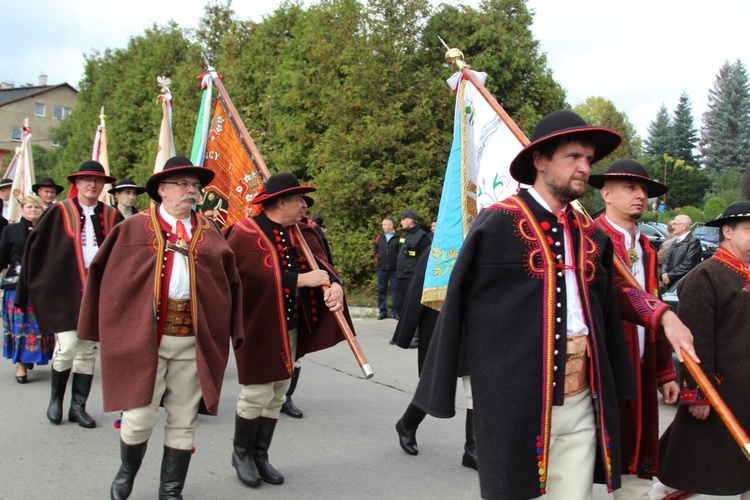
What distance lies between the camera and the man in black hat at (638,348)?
3916 mm

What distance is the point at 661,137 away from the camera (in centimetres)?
7119

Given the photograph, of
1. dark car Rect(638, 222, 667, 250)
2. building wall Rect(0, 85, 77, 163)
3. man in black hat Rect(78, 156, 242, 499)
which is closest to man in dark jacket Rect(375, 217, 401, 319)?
man in black hat Rect(78, 156, 242, 499)

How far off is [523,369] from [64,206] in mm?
5066

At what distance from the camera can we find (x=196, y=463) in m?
5.38

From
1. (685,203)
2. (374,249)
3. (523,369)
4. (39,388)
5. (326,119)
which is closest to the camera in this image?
(523,369)

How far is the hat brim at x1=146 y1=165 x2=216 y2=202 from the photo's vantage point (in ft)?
14.0

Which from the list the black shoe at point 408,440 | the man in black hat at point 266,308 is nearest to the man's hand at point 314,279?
the man in black hat at point 266,308

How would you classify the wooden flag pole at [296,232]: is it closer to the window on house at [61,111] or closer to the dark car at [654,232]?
the dark car at [654,232]

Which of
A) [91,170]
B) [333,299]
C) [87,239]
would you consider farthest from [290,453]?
[91,170]

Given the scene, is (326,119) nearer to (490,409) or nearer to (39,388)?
(39,388)

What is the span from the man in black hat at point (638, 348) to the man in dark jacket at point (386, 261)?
9.31 m

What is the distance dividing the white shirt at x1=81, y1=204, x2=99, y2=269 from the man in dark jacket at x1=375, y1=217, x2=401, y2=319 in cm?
741

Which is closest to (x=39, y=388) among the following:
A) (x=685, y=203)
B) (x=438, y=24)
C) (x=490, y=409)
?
(x=490, y=409)

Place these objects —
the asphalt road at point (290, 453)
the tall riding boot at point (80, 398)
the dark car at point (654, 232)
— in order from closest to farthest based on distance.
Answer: the asphalt road at point (290, 453) → the tall riding boot at point (80, 398) → the dark car at point (654, 232)
